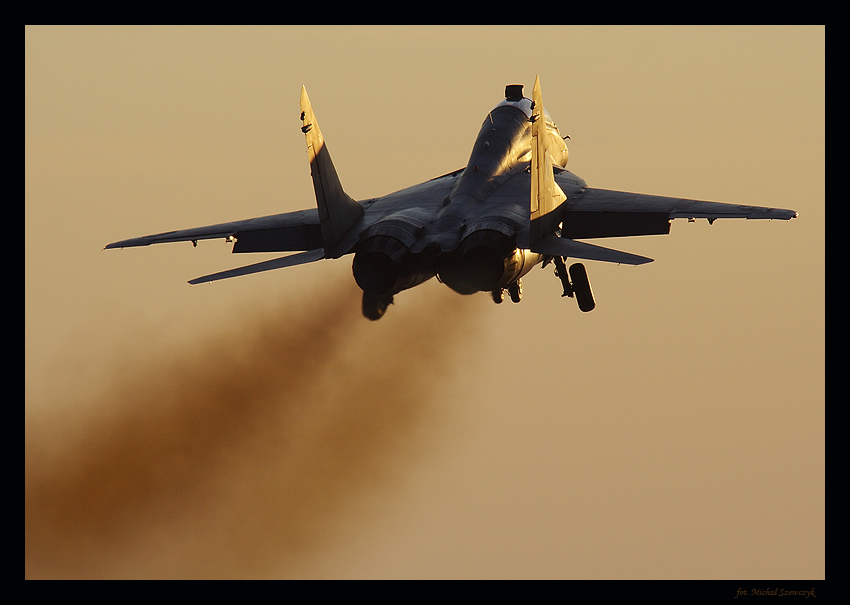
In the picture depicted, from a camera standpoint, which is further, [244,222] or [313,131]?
[244,222]

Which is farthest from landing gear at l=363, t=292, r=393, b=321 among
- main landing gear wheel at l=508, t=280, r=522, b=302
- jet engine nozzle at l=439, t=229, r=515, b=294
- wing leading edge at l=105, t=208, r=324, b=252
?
main landing gear wheel at l=508, t=280, r=522, b=302

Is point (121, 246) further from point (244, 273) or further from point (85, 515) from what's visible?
point (85, 515)

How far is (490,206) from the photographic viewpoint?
31.0 metres

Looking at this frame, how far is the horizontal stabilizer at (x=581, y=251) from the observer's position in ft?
88.4

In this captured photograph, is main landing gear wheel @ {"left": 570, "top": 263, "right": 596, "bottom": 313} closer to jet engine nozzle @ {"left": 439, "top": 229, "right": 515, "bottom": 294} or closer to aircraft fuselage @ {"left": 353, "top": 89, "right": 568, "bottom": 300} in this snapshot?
aircraft fuselage @ {"left": 353, "top": 89, "right": 568, "bottom": 300}

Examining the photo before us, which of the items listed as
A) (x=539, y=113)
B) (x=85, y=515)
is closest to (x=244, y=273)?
(x=539, y=113)

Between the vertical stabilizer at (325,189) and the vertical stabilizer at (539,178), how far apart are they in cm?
433

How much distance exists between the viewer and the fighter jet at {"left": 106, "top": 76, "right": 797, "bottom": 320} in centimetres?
2884

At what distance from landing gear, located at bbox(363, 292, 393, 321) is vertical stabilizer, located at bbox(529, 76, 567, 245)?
155 inches

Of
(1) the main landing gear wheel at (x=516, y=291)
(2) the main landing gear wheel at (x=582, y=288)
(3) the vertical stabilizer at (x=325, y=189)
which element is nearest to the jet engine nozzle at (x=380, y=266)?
(3) the vertical stabilizer at (x=325, y=189)

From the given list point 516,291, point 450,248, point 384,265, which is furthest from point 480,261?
point 516,291

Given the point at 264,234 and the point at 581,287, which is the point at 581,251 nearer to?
the point at 581,287

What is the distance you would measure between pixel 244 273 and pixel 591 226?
876 cm

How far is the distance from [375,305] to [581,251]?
5.23m
